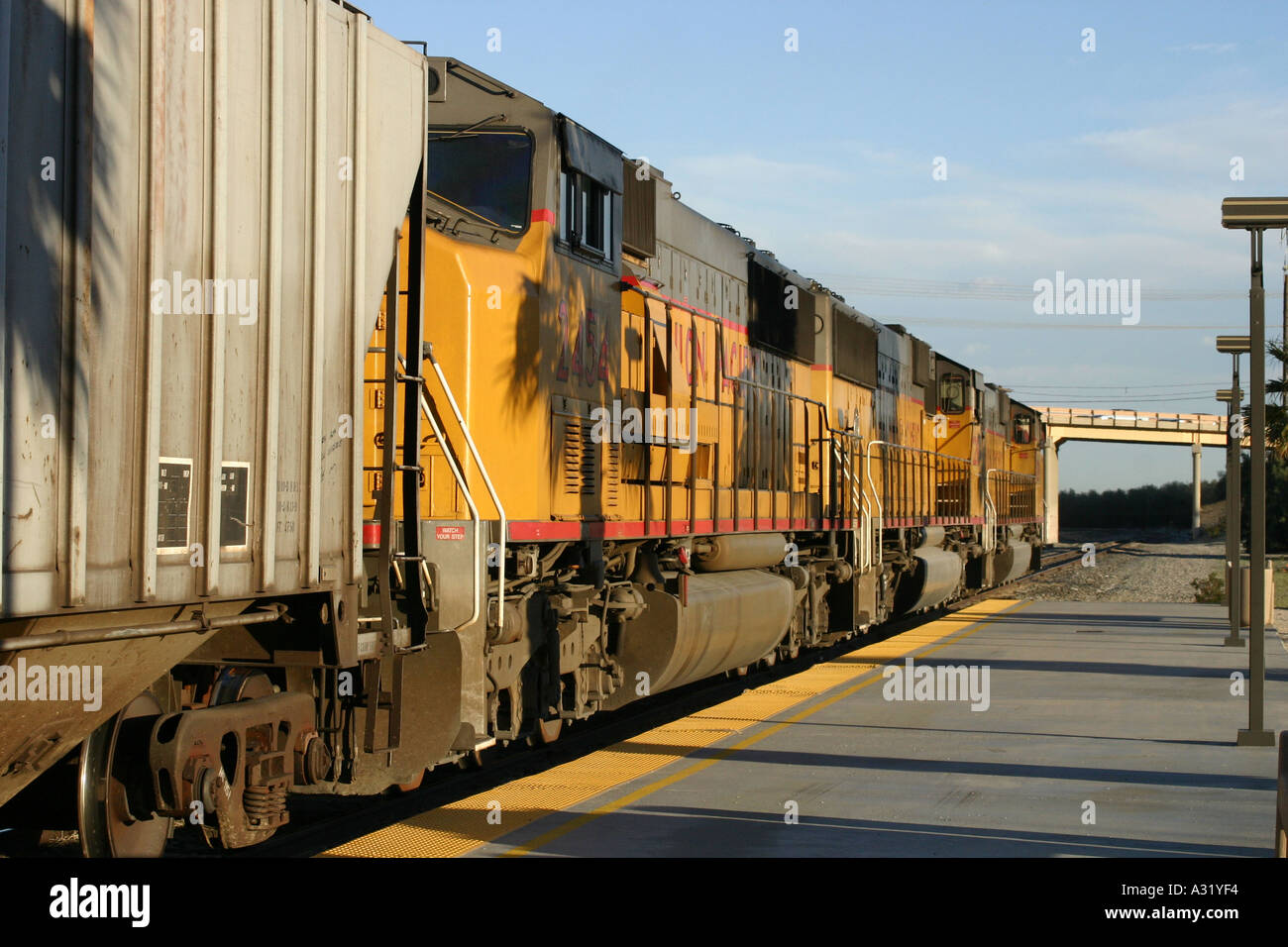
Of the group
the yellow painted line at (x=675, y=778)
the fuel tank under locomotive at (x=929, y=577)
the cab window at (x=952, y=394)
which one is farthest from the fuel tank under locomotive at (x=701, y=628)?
the cab window at (x=952, y=394)

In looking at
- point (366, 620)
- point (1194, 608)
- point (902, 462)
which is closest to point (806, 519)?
point (902, 462)

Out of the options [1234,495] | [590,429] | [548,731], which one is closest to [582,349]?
[590,429]

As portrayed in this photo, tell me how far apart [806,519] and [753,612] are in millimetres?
2644

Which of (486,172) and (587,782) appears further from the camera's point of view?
(486,172)

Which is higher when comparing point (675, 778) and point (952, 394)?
point (952, 394)

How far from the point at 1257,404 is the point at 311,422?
6.65 m

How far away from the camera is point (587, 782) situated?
24.7 ft

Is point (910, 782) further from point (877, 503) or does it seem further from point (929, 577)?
point (929, 577)

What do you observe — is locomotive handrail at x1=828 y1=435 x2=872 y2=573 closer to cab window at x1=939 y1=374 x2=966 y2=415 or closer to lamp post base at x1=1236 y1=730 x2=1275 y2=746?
lamp post base at x1=1236 y1=730 x2=1275 y2=746

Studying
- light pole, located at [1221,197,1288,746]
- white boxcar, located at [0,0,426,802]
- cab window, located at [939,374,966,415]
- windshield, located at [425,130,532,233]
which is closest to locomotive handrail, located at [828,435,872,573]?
light pole, located at [1221,197,1288,746]

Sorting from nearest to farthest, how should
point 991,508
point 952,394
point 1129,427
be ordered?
1. point 952,394
2. point 991,508
3. point 1129,427

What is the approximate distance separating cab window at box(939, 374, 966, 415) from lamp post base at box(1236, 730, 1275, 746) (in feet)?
52.2

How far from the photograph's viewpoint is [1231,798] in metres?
7.32
